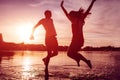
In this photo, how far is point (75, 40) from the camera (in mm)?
11820

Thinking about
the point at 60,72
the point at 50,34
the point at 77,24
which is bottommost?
the point at 60,72

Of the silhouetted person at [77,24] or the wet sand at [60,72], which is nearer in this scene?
the silhouetted person at [77,24]

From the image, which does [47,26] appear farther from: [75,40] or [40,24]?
[75,40]

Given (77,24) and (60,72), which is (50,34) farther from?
(60,72)

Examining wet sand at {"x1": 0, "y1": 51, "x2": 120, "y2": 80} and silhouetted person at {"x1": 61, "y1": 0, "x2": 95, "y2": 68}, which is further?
wet sand at {"x1": 0, "y1": 51, "x2": 120, "y2": 80}

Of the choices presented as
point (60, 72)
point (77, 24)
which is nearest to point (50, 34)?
point (77, 24)

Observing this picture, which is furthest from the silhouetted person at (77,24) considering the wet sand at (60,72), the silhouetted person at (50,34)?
the wet sand at (60,72)

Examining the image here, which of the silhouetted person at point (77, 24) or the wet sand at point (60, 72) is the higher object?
the silhouetted person at point (77, 24)

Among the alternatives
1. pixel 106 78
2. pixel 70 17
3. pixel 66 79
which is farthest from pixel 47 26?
pixel 106 78

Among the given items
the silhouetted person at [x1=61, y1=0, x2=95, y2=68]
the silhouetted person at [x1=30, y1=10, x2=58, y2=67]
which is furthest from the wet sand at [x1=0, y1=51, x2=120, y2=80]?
the silhouetted person at [x1=61, y1=0, x2=95, y2=68]

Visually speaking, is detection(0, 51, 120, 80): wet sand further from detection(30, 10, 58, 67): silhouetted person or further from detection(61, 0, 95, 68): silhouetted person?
detection(61, 0, 95, 68): silhouetted person

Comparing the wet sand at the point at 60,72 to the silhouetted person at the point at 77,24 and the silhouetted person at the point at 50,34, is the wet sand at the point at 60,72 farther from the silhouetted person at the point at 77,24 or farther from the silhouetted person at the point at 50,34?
the silhouetted person at the point at 77,24

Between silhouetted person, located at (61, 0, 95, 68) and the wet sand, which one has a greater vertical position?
silhouetted person, located at (61, 0, 95, 68)

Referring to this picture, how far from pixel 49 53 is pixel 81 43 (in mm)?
1767
